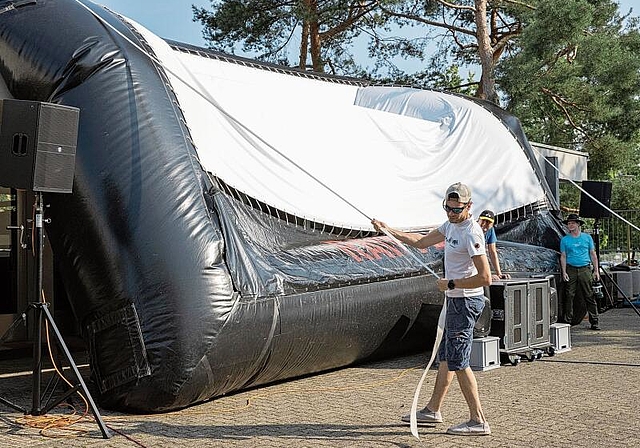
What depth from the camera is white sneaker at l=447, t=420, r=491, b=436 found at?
6.03 m

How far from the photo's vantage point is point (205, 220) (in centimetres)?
717

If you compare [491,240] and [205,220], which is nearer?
[205,220]

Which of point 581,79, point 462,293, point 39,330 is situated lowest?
point 39,330

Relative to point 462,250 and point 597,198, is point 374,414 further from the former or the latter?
point 597,198

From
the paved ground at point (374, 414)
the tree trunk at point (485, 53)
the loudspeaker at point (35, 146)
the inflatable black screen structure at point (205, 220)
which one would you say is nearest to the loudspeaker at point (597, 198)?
the inflatable black screen structure at point (205, 220)

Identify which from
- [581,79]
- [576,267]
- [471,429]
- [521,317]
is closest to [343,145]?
[521,317]

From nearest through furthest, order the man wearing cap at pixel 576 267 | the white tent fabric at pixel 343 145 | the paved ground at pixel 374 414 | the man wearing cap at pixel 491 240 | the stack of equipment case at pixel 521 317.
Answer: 1. the paved ground at pixel 374 414
2. the white tent fabric at pixel 343 145
3. the stack of equipment case at pixel 521 317
4. the man wearing cap at pixel 491 240
5. the man wearing cap at pixel 576 267

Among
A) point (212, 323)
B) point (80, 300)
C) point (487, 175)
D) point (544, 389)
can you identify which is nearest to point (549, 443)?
point (544, 389)

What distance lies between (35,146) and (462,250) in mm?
3230

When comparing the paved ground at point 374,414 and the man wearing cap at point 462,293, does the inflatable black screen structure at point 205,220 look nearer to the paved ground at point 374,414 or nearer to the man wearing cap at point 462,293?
the paved ground at point 374,414

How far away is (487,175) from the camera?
1163cm

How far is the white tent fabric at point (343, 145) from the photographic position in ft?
27.3

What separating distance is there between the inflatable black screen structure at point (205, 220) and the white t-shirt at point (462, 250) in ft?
4.24

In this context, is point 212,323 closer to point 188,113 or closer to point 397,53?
point 188,113
